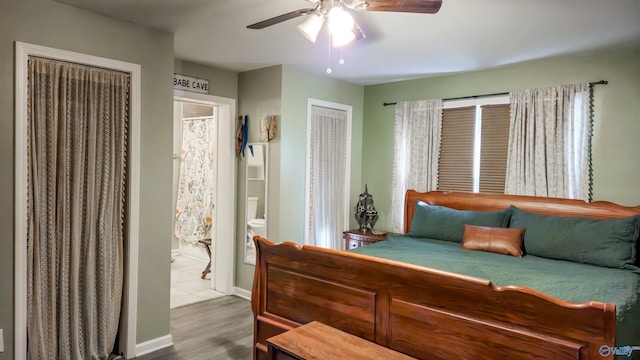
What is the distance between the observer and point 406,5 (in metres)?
2.03

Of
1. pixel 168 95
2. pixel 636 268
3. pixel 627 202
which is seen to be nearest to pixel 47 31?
pixel 168 95

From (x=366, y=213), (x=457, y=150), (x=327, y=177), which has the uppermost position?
(x=457, y=150)

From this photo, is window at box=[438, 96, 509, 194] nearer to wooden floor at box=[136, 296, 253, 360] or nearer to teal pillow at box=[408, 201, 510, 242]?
teal pillow at box=[408, 201, 510, 242]

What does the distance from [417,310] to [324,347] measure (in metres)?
0.52

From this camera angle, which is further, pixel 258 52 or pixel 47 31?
pixel 258 52

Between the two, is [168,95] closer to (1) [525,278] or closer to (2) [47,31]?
(2) [47,31]

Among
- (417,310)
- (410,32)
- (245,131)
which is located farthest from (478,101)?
(417,310)

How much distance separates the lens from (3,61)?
250 centimetres

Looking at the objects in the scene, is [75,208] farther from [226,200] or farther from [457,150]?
[457,150]

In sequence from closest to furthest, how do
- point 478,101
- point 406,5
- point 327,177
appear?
point 406,5 < point 478,101 < point 327,177

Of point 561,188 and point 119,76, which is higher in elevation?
point 119,76

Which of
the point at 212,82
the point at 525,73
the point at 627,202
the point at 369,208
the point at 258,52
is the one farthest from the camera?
the point at 369,208

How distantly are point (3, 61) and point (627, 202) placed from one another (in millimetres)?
4644

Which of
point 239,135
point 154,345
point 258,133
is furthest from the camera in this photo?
point 239,135
